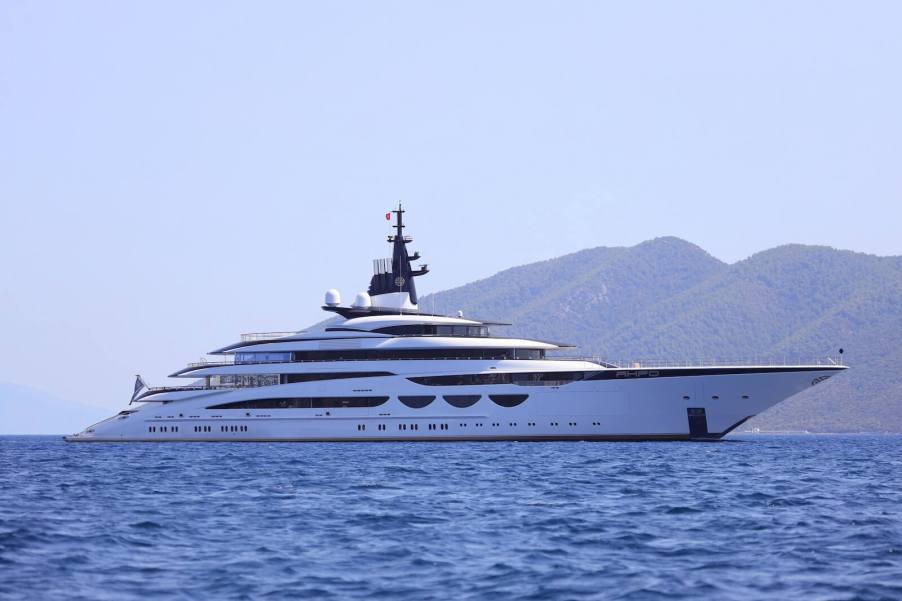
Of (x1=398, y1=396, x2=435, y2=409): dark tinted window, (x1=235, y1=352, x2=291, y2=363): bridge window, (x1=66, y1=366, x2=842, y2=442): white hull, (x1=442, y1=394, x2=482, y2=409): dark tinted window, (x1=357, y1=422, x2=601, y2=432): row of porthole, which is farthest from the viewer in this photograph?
(x1=235, y1=352, x2=291, y2=363): bridge window

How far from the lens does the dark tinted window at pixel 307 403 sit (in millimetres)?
59156

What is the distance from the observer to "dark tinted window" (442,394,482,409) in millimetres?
57875

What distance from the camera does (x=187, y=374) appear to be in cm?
6300

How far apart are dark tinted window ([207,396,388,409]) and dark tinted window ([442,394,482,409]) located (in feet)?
10.7

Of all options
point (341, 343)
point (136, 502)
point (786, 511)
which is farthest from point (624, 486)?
point (341, 343)

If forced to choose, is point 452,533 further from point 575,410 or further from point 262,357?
point 262,357

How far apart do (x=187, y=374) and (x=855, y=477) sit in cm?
3746

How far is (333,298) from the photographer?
215 feet

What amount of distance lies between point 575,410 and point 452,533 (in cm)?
3527

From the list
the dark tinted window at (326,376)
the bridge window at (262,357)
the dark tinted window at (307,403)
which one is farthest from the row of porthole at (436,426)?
the bridge window at (262,357)

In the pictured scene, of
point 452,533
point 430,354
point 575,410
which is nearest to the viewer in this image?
point 452,533

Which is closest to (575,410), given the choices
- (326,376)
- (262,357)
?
(326,376)

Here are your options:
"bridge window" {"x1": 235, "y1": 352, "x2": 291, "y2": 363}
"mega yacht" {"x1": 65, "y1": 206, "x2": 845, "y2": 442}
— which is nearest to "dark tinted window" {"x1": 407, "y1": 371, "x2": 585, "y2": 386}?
"mega yacht" {"x1": 65, "y1": 206, "x2": 845, "y2": 442}

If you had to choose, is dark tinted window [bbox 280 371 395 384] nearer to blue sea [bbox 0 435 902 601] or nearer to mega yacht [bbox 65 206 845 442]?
mega yacht [bbox 65 206 845 442]
